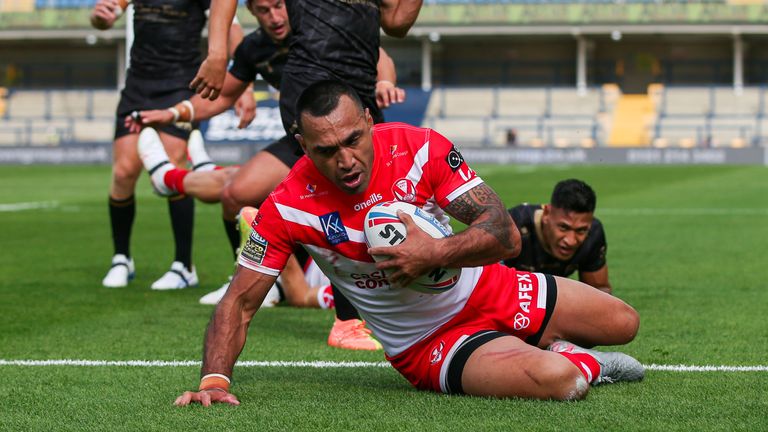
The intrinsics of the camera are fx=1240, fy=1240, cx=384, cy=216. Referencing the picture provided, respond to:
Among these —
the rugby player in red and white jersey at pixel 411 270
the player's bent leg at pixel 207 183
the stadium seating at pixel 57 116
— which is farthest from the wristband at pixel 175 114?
the stadium seating at pixel 57 116

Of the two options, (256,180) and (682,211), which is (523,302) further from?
(682,211)

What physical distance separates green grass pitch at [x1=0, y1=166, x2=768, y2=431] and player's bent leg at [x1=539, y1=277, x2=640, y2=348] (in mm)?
249

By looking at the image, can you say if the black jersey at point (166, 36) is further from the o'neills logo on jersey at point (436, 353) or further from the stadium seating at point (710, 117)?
the stadium seating at point (710, 117)

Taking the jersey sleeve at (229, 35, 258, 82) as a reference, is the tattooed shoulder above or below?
below

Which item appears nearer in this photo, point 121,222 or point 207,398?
point 207,398

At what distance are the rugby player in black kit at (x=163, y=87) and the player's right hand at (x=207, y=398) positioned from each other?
442 centimetres

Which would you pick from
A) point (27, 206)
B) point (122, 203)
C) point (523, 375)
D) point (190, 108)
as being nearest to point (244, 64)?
point (190, 108)

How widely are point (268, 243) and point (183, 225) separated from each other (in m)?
4.69

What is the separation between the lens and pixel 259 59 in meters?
7.42

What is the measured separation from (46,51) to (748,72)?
32.3 meters

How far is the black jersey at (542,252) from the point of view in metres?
6.81

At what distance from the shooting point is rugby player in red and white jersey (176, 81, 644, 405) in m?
4.27

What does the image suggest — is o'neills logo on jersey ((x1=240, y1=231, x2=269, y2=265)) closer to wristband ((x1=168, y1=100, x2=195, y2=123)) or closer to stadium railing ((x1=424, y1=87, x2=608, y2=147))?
wristband ((x1=168, y1=100, x2=195, y2=123))

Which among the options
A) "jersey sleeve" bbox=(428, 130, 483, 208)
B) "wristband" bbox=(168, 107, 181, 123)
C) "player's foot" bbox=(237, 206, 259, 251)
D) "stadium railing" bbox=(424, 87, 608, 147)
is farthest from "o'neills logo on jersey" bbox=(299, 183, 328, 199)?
"stadium railing" bbox=(424, 87, 608, 147)
